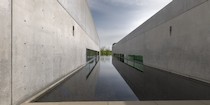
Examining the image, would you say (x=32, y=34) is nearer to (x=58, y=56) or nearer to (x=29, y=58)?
(x=29, y=58)

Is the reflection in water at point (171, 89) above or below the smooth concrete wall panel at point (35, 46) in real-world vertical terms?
below

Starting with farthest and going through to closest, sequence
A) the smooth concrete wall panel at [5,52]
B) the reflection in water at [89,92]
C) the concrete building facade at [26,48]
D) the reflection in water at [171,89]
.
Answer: the reflection in water at [171,89] → the reflection in water at [89,92] → the concrete building facade at [26,48] → the smooth concrete wall panel at [5,52]

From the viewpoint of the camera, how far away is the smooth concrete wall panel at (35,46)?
116 inches

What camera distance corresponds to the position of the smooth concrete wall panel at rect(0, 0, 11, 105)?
2498mm

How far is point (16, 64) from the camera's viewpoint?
2.90m

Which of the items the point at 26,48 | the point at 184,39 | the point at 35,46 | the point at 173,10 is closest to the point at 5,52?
the point at 26,48

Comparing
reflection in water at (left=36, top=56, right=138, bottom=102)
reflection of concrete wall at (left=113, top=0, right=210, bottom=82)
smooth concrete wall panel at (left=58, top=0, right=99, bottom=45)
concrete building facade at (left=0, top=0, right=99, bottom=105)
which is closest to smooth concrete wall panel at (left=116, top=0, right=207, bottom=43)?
reflection of concrete wall at (left=113, top=0, right=210, bottom=82)

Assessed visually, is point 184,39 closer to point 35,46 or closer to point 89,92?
point 89,92

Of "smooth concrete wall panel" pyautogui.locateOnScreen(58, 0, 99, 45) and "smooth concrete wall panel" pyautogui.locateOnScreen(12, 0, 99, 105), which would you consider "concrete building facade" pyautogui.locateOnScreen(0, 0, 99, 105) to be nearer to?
"smooth concrete wall panel" pyautogui.locateOnScreen(12, 0, 99, 105)

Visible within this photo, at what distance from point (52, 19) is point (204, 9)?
594 centimetres

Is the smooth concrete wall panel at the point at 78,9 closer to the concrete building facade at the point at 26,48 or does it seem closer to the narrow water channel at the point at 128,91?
the concrete building facade at the point at 26,48

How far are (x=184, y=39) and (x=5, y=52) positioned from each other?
7509mm

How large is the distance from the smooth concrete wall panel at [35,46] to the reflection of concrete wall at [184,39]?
5.88 metres

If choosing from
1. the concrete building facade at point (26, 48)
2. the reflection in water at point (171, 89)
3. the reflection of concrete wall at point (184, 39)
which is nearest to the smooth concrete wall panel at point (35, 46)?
the concrete building facade at point (26, 48)
